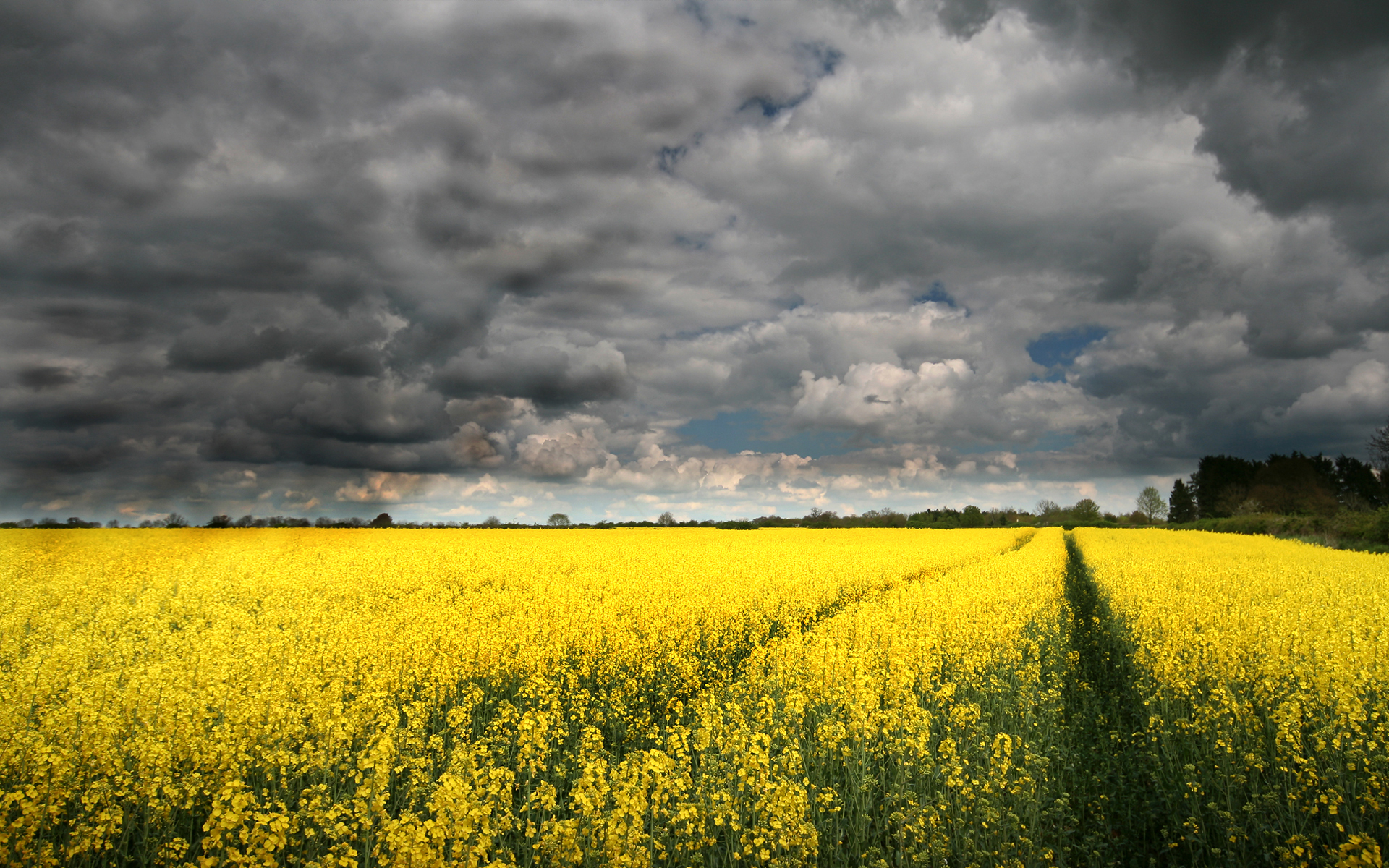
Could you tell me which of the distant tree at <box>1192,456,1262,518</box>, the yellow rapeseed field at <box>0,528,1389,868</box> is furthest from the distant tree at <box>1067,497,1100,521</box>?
the yellow rapeseed field at <box>0,528,1389,868</box>

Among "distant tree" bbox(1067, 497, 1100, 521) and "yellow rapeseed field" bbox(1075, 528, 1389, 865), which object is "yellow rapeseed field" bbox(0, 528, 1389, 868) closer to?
"yellow rapeseed field" bbox(1075, 528, 1389, 865)

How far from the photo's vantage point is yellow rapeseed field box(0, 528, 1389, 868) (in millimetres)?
5395

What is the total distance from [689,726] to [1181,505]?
157m

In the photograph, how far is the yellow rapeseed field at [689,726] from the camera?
212 inches

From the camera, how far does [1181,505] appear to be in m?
128

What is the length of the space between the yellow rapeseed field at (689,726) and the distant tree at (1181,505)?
5313 inches

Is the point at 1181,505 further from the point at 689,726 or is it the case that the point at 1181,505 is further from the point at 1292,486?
the point at 689,726

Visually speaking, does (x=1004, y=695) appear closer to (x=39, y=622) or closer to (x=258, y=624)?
(x=258, y=624)

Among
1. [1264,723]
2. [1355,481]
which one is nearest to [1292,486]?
[1355,481]

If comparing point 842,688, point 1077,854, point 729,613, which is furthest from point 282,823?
point 729,613

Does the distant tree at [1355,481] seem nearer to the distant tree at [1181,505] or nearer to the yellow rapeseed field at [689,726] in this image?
the distant tree at [1181,505]

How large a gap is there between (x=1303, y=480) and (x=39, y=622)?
143 meters

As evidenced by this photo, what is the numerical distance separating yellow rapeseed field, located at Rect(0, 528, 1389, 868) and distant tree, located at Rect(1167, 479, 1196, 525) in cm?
13495

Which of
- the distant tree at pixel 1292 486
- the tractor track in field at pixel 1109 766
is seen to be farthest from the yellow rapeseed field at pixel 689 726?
the distant tree at pixel 1292 486
